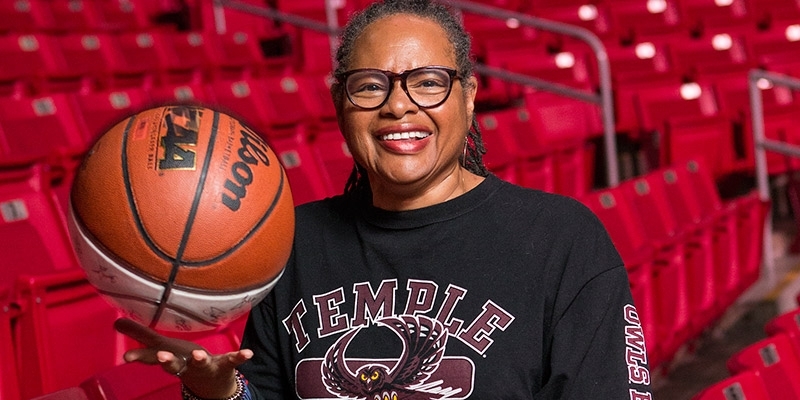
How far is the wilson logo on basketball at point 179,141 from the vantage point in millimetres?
957

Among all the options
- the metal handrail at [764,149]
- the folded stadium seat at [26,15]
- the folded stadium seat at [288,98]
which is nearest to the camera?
the metal handrail at [764,149]

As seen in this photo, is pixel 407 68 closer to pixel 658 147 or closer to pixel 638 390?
pixel 638 390

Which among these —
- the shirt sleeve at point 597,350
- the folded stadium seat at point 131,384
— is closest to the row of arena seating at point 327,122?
the folded stadium seat at point 131,384

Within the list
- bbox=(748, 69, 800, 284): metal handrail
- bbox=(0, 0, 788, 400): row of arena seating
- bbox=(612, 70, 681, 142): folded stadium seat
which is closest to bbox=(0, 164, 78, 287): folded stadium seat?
bbox=(0, 0, 788, 400): row of arena seating

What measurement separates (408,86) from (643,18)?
4.48 metres

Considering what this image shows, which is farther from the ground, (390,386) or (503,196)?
(503,196)

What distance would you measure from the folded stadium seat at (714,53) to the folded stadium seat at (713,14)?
35cm

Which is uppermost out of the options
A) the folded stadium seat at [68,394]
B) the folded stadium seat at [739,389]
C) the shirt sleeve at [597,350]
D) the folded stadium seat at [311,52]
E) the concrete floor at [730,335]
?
the folded stadium seat at [311,52]

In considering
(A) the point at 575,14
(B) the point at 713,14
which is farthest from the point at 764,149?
(B) the point at 713,14

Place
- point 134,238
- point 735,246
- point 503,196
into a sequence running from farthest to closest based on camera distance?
1. point 735,246
2. point 503,196
3. point 134,238

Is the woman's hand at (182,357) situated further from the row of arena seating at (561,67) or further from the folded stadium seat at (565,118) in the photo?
the folded stadium seat at (565,118)

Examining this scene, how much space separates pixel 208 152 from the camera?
0.97 m

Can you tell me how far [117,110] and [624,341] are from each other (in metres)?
2.55

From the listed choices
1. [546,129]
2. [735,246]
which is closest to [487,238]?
[735,246]
